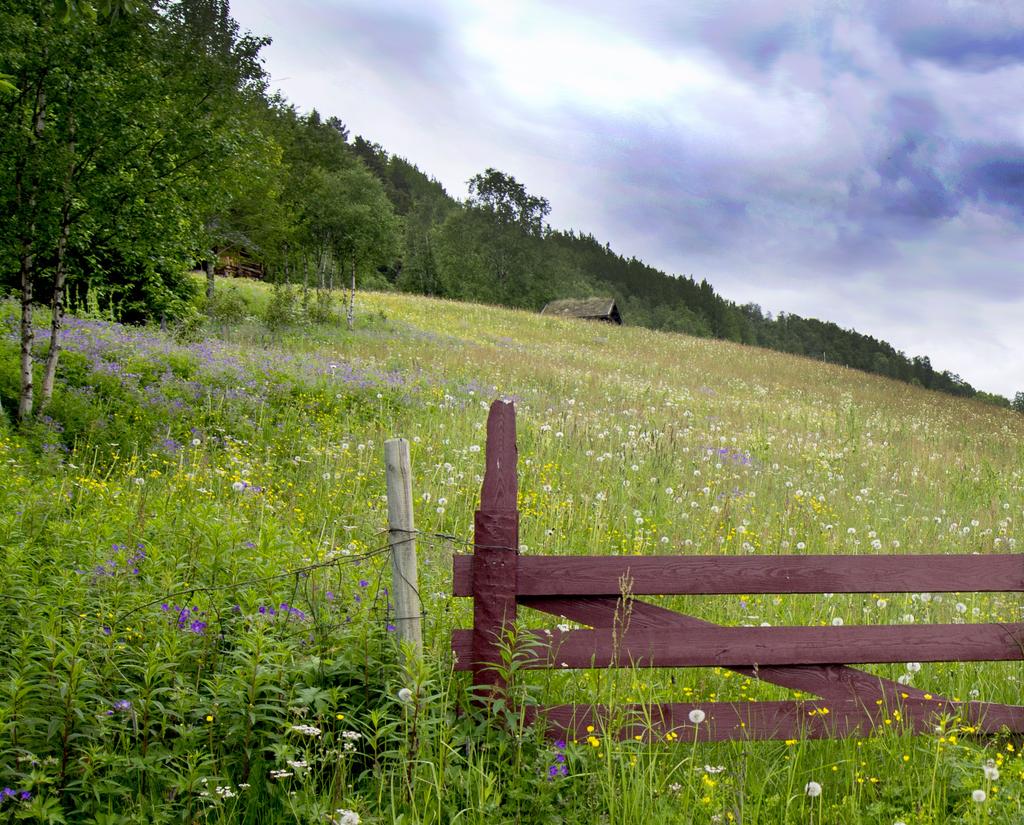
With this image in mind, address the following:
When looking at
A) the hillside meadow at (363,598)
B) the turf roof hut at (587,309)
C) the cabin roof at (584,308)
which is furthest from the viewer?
the cabin roof at (584,308)

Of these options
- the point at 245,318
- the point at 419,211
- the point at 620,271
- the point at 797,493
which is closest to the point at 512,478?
the point at 797,493

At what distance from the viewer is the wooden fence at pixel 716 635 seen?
366 centimetres

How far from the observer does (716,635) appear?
154 inches

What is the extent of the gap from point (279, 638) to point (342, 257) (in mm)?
30676

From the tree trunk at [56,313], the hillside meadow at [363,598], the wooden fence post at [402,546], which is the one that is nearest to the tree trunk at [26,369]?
the tree trunk at [56,313]

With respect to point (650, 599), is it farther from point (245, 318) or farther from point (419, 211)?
point (419, 211)

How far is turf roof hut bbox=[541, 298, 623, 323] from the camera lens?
211 ft

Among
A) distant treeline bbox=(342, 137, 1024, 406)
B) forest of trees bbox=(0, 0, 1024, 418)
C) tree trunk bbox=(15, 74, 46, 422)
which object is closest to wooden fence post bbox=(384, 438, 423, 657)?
forest of trees bbox=(0, 0, 1024, 418)

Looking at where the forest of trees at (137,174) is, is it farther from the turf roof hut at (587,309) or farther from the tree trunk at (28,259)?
the turf roof hut at (587,309)

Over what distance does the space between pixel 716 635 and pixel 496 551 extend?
1319 millimetres

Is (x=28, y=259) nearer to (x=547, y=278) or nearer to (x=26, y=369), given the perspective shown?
(x=26, y=369)

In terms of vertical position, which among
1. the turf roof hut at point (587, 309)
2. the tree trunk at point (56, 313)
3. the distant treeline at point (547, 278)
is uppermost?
the distant treeline at point (547, 278)

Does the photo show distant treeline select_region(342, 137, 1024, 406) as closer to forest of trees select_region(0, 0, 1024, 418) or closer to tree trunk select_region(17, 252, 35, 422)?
forest of trees select_region(0, 0, 1024, 418)

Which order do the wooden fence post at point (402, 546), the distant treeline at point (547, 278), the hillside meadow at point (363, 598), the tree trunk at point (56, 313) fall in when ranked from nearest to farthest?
the hillside meadow at point (363, 598)
the wooden fence post at point (402, 546)
the tree trunk at point (56, 313)
the distant treeline at point (547, 278)
